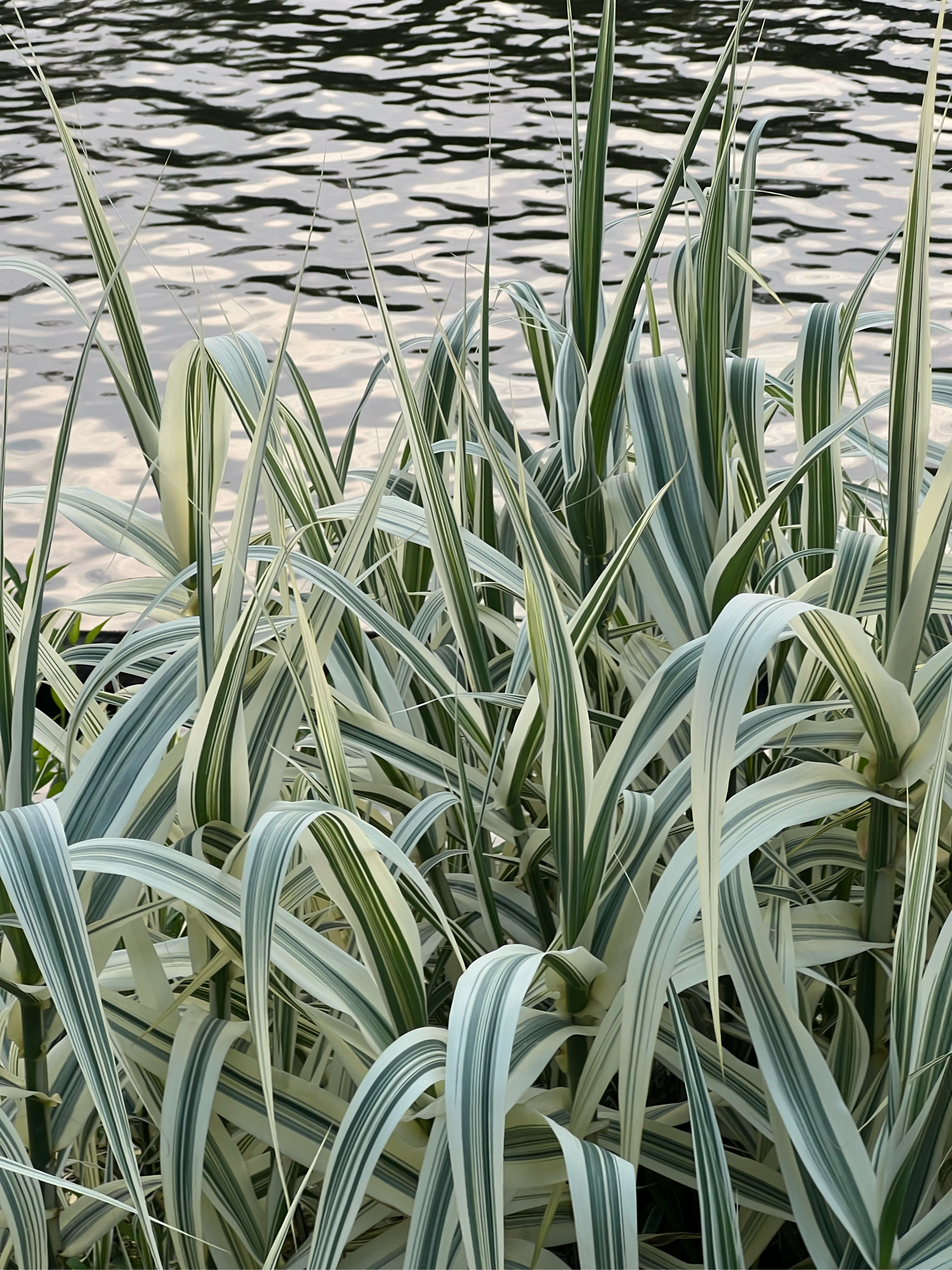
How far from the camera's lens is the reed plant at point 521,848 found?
365mm

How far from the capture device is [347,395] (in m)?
2.36

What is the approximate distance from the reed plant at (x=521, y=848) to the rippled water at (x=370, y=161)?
4.90ft

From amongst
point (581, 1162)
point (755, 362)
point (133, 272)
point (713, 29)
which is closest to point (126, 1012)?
point (581, 1162)

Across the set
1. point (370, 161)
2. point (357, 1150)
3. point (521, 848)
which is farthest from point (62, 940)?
point (370, 161)

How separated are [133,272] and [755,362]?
2.45 meters

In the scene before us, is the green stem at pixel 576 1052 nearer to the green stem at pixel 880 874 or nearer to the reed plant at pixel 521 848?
the reed plant at pixel 521 848

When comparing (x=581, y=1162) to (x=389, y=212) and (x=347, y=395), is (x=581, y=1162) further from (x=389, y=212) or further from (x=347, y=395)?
(x=389, y=212)

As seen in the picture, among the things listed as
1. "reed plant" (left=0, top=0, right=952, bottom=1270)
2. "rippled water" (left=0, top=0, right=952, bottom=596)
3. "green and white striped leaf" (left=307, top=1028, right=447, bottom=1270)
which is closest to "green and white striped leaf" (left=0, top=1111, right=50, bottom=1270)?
"reed plant" (left=0, top=0, right=952, bottom=1270)

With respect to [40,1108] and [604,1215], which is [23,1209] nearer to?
[40,1108]

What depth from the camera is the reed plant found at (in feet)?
1.20

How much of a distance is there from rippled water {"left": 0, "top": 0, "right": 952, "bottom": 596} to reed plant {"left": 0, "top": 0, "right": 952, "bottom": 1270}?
4.90ft

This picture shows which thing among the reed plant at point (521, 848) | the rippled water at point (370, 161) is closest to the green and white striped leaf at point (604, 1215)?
the reed plant at point (521, 848)

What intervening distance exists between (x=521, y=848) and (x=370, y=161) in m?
2.88

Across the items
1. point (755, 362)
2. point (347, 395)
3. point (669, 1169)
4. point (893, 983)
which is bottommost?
point (347, 395)
